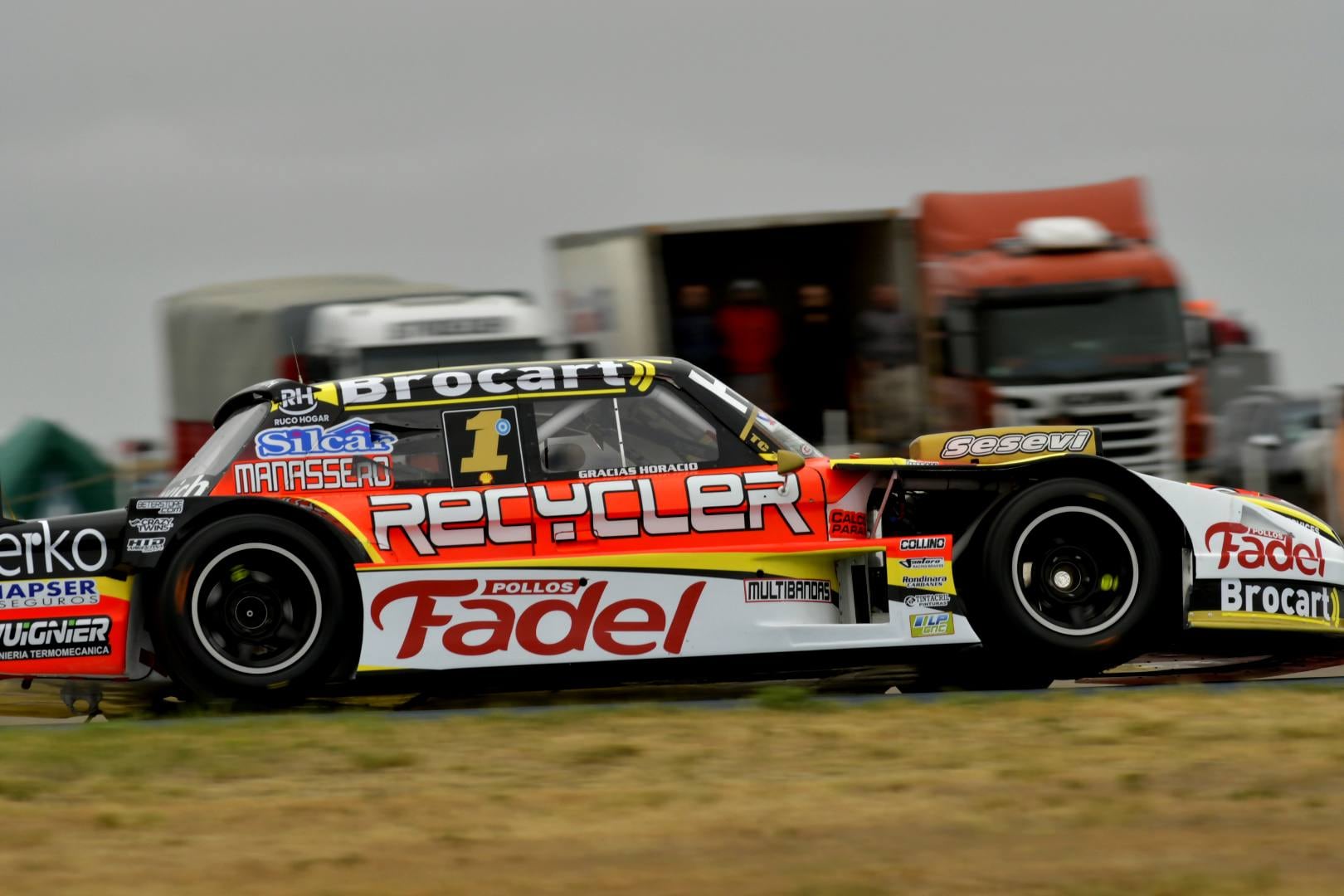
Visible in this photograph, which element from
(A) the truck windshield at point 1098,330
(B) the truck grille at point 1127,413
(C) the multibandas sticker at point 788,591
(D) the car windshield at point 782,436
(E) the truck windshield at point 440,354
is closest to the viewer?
(C) the multibandas sticker at point 788,591

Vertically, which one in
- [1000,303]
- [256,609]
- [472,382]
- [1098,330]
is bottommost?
[256,609]

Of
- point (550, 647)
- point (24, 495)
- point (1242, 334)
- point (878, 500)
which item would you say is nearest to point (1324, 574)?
point (878, 500)

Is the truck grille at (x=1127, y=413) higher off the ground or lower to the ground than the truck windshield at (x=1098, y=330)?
lower

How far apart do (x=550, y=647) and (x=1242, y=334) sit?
17988 millimetres

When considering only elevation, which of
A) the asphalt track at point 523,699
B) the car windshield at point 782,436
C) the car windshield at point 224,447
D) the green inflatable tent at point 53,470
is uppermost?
the car windshield at point 224,447

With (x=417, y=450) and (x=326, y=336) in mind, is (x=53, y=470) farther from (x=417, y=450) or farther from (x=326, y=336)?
(x=417, y=450)

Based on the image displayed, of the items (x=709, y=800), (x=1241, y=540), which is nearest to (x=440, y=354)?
(x=1241, y=540)

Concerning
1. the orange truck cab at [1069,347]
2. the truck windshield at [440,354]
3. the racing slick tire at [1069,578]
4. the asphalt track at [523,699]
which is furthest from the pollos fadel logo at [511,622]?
the orange truck cab at [1069,347]

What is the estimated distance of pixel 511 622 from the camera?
8391 mm

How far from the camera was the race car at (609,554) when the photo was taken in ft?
27.5

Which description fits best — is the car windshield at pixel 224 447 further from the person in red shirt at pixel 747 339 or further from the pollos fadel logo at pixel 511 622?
the person in red shirt at pixel 747 339

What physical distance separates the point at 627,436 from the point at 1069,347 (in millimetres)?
9578

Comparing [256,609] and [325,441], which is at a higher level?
[325,441]

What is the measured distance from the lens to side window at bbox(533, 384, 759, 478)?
28.6ft
